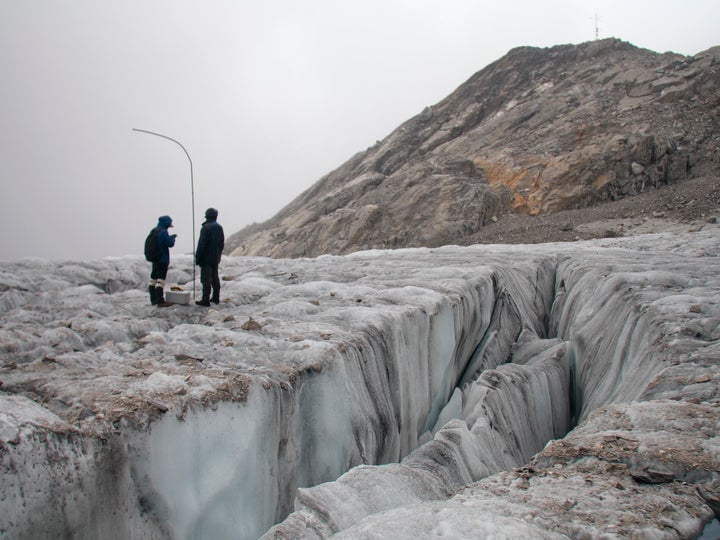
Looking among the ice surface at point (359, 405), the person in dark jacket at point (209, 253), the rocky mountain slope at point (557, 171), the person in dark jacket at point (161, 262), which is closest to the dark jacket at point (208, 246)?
the person in dark jacket at point (209, 253)

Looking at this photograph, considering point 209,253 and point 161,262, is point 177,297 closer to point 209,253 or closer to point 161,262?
point 161,262

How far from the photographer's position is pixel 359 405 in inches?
187

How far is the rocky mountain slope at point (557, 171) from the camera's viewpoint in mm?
18719

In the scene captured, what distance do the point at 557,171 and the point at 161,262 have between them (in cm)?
1856

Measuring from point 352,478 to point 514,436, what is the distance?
267cm

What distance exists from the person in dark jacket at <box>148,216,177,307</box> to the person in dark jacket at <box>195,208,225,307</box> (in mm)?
365

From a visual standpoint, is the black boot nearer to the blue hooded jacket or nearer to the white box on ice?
the white box on ice

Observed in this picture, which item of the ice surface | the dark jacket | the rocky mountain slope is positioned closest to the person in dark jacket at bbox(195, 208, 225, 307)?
the dark jacket

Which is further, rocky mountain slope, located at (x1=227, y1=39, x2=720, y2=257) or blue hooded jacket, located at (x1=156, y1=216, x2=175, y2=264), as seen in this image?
rocky mountain slope, located at (x1=227, y1=39, x2=720, y2=257)

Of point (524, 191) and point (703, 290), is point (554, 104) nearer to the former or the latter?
point (524, 191)

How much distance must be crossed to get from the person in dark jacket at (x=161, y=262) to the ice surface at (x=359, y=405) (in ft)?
0.79

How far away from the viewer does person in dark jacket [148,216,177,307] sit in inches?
248

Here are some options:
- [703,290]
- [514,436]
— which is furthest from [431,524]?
[703,290]

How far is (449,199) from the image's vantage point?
68.3 ft
